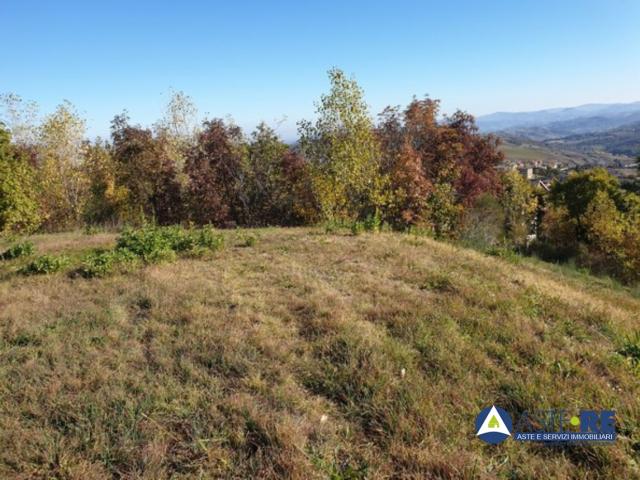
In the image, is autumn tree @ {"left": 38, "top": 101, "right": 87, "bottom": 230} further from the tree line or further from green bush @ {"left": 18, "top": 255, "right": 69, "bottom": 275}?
green bush @ {"left": 18, "top": 255, "right": 69, "bottom": 275}

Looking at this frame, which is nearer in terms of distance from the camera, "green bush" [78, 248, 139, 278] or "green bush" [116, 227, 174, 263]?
"green bush" [78, 248, 139, 278]

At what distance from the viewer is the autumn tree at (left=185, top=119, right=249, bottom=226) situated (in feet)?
61.1

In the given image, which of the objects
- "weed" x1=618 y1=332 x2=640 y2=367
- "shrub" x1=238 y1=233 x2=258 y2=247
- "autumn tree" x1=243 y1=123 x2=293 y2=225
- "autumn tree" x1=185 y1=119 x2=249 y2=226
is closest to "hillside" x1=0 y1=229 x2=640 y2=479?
"weed" x1=618 y1=332 x2=640 y2=367

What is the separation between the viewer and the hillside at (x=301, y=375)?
8.48 ft

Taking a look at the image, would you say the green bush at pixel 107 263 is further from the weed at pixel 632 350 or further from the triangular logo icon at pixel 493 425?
the weed at pixel 632 350

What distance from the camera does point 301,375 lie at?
11.7 ft

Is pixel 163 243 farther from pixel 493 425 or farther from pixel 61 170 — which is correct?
pixel 61 170

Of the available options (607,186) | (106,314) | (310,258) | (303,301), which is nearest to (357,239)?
(310,258)

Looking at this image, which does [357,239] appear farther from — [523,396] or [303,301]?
[523,396]

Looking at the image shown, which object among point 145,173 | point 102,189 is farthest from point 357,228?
point 102,189

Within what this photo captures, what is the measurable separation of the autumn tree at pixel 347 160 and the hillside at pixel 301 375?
8161mm

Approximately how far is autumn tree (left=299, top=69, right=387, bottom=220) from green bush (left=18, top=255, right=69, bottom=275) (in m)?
8.81

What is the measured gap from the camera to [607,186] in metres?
29.0

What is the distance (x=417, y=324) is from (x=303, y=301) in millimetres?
1594
